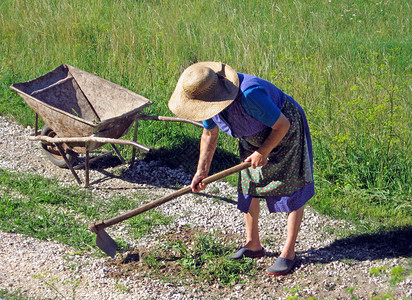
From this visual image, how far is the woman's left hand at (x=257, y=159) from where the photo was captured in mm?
3582

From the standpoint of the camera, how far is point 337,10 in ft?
30.5

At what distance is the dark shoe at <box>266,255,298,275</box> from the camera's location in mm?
4039

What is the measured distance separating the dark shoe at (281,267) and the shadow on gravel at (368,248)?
26 cm

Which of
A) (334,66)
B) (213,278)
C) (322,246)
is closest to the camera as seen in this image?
(213,278)

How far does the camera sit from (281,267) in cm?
405

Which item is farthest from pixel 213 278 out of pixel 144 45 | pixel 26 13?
pixel 26 13

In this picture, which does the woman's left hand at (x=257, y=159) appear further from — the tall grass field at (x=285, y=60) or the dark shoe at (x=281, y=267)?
the tall grass field at (x=285, y=60)

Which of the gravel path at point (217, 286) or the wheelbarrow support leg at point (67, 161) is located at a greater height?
the wheelbarrow support leg at point (67, 161)

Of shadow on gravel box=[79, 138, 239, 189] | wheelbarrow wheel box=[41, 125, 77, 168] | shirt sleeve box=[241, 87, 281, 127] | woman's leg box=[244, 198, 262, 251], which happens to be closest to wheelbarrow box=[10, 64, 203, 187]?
wheelbarrow wheel box=[41, 125, 77, 168]

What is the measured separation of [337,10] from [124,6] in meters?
3.95

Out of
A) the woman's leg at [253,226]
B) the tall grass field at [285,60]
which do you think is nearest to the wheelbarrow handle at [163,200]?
the woman's leg at [253,226]

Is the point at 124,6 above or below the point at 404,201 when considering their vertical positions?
above

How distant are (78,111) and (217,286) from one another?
327 centimetres

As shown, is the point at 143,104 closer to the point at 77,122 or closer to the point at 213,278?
the point at 77,122
